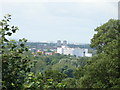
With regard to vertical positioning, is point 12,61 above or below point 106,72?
above

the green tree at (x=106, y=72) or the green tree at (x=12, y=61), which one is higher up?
the green tree at (x=12, y=61)

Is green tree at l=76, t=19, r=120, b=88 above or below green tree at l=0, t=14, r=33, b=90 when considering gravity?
below

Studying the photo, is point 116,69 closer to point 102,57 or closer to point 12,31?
point 102,57

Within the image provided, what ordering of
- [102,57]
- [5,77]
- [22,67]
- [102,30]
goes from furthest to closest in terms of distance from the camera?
[102,30] → [102,57] → [22,67] → [5,77]

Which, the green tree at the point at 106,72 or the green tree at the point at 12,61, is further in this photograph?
the green tree at the point at 106,72

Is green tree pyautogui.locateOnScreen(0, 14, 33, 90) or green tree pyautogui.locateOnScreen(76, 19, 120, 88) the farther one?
green tree pyautogui.locateOnScreen(76, 19, 120, 88)

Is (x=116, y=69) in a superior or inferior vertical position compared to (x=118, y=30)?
inferior

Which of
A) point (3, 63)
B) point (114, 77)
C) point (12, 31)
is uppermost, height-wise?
point (12, 31)

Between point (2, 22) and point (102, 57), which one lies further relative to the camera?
point (102, 57)

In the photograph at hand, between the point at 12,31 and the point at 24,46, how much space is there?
189mm

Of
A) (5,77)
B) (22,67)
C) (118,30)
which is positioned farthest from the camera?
(118,30)

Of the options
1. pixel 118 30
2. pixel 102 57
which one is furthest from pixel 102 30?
pixel 102 57

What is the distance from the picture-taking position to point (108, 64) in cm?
818

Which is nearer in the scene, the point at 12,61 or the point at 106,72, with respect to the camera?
the point at 12,61
